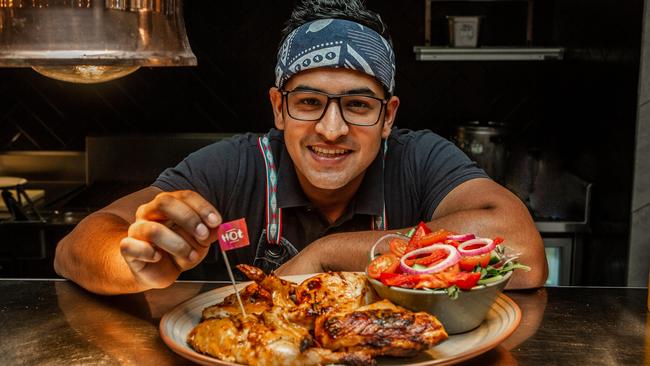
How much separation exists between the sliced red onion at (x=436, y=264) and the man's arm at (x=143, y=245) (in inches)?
14.1

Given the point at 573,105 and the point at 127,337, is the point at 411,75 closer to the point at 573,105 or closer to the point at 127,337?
Answer: the point at 573,105

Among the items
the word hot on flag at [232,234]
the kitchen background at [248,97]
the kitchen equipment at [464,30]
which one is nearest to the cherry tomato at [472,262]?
the word hot on flag at [232,234]

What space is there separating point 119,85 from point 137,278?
3362 millimetres

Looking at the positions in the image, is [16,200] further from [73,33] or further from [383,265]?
[73,33]

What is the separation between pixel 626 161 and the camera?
3.48 meters

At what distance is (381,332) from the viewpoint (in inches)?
48.4

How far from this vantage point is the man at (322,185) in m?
1.78

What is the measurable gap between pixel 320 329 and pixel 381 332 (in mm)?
113

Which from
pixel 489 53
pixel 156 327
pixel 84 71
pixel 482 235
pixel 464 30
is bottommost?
pixel 156 327

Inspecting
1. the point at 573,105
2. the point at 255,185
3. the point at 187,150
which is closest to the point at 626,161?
the point at 573,105

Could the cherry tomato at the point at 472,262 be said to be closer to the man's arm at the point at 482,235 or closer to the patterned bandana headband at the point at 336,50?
the man's arm at the point at 482,235

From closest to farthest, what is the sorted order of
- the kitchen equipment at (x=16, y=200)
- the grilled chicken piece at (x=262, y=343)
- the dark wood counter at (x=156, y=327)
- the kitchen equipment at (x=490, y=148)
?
the grilled chicken piece at (x=262, y=343)
the dark wood counter at (x=156, y=327)
the kitchen equipment at (x=16, y=200)
the kitchen equipment at (x=490, y=148)

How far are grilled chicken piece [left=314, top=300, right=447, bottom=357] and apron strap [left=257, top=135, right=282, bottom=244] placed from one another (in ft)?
3.51

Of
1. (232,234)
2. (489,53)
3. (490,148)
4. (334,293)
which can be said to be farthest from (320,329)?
(489,53)
